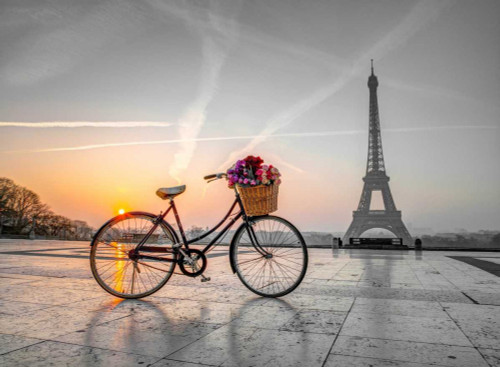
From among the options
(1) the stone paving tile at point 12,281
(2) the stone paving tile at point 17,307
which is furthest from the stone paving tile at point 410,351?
(1) the stone paving tile at point 12,281

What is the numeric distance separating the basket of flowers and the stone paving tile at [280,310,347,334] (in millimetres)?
1103

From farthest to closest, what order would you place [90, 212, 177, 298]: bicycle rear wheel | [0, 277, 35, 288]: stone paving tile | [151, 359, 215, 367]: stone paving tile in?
[0, 277, 35, 288]: stone paving tile < [90, 212, 177, 298]: bicycle rear wheel < [151, 359, 215, 367]: stone paving tile

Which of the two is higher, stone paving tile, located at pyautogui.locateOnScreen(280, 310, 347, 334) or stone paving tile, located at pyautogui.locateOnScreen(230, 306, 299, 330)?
stone paving tile, located at pyautogui.locateOnScreen(280, 310, 347, 334)

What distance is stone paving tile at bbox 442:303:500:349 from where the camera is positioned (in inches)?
93.7

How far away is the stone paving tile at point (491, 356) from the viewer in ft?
6.51

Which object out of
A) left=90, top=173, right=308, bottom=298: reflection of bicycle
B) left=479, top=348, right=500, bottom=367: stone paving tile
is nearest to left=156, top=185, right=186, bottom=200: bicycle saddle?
left=90, top=173, right=308, bottom=298: reflection of bicycle

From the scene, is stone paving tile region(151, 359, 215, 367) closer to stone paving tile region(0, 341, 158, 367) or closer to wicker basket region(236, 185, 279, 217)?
stone paving tile region(0, 341, 158, 367)

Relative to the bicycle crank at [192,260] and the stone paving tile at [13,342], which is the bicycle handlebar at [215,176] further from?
the stone paving tile at [13,342]

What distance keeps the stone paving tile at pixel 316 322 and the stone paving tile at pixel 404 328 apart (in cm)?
7

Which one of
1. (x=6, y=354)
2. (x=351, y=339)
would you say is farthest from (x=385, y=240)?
(x=6, y=354)

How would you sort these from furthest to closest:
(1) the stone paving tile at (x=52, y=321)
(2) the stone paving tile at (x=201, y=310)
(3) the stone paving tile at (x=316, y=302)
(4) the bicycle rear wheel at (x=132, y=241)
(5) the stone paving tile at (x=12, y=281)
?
(5) the stone paving tile at (x=12, y=281) → (4) the bicycle rear wheel at (x=132, y=241) → (3) the stone paving tile at (x=316, y=302) → (2) the stone paving tile at (x=201, y=310) → (1) the stone paving tile at (x=52, y=321)

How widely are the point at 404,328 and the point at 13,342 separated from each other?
267 centimetres

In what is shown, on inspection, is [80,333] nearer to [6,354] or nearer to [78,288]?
[6,354]

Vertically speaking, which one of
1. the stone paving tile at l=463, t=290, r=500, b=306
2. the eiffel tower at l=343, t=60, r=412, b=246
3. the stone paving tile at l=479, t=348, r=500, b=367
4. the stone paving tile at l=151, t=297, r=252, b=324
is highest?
the eiffel tower at l=343, t=60, r=412, b=246
